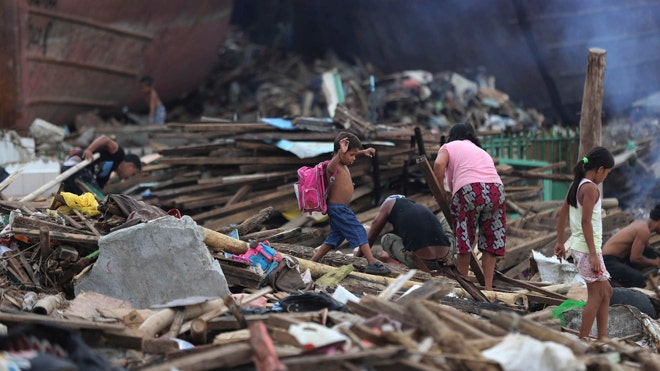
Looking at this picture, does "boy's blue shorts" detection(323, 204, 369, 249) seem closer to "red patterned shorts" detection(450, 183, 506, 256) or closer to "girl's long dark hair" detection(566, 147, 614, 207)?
"red patterned shorts" detection(450, 183, 506, 256)

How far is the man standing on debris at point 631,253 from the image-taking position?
369 inches

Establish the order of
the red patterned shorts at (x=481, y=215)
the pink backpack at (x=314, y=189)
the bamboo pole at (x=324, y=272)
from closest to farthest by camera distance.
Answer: the bamboo pole at (x=324, y=272)
the red patterned shorts at (x=481, y=215)
the pink backpack at (x=314, y=189)

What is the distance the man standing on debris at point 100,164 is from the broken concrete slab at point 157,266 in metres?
3.79

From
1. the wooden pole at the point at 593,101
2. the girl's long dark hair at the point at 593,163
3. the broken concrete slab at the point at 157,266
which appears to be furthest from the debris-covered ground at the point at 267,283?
the wooden pole at the point at 593,101

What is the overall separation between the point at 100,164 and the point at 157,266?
14.6ft

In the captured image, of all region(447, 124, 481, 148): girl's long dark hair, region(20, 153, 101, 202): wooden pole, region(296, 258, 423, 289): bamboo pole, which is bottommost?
region(296, 258, 423, 289): bamboo pole

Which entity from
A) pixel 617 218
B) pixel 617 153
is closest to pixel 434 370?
pixel 617 218

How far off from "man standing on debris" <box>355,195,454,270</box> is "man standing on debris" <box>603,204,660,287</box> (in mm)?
1934

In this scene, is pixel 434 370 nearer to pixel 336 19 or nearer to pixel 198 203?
pixel 198 203

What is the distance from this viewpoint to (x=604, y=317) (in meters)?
7.02

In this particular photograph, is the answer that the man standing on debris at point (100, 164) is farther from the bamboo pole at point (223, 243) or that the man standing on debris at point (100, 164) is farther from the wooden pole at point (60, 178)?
the bamboo pole at point (223, 243)

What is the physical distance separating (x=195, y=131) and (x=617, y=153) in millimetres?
8257

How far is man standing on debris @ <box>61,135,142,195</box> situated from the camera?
9.95 m

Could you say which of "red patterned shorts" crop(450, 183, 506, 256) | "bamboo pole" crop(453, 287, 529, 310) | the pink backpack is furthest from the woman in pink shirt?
the pink backpack
